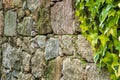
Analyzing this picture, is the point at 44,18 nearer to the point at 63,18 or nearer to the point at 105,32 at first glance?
the point at 63,18

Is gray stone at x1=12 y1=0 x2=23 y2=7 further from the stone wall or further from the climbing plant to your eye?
the climbing plant

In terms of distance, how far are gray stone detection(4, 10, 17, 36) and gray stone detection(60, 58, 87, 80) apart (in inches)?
36.0

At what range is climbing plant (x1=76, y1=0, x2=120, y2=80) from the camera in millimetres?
1662

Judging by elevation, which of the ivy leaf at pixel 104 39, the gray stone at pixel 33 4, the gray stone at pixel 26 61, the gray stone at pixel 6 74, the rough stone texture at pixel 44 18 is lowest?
the gray stone at pixel 6 74

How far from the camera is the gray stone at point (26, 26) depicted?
2.64 metres

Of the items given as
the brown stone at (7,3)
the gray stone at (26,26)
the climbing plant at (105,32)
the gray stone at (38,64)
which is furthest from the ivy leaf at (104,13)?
the brown stone at (7,3)

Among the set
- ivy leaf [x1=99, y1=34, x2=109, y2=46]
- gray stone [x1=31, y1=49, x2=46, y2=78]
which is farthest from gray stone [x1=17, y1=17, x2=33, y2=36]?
ivy leaf [x1=99, y1=34, x2=109, y2=46]

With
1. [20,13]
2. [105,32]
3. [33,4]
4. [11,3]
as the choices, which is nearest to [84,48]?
[105,32]

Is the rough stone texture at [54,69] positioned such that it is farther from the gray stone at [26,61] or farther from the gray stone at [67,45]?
the gray stone at [26,61]

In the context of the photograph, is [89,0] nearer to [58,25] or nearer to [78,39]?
[78,39]

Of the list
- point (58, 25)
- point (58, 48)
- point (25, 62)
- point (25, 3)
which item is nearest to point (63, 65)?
point (58, 48)

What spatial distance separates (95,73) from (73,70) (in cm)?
22

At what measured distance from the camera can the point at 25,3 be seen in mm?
2740

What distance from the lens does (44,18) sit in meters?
2.46
